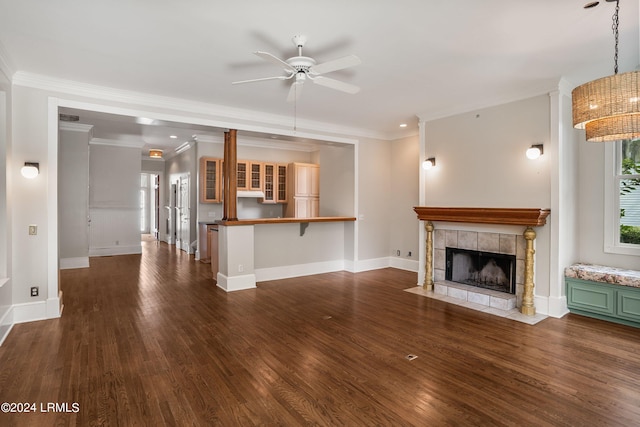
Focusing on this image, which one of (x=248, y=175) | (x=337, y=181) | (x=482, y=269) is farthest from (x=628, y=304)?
(x=248, y=175)

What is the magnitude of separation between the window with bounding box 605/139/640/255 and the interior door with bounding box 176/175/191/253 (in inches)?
316

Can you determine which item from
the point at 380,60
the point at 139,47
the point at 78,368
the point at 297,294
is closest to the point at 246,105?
the point at 139,47

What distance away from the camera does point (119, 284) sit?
18.1 ft

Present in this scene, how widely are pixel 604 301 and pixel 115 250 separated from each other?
9454mm

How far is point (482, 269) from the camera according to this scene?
4.84 metres

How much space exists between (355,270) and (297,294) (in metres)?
1.82

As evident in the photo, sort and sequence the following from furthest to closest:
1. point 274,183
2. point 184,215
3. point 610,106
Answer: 1. point 184,215
2. point 274,183
3. point 610,106

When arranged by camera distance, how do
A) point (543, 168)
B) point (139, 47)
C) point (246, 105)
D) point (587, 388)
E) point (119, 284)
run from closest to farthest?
point (587, 388) < point (139, 47) < point (543, 168) < point (246, 105) < point (119, 284)

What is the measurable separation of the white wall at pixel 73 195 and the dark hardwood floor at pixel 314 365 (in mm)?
2745

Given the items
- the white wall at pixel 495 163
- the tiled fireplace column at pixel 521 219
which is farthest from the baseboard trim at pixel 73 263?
the tiled fireplace column at pixel 521 219

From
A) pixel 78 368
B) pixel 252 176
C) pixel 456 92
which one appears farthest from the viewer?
pixel 252 176

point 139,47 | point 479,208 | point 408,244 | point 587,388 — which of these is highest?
point 139,47

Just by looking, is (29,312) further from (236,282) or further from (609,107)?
(609,107)

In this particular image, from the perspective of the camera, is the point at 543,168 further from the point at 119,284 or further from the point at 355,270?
the point at 119,284
